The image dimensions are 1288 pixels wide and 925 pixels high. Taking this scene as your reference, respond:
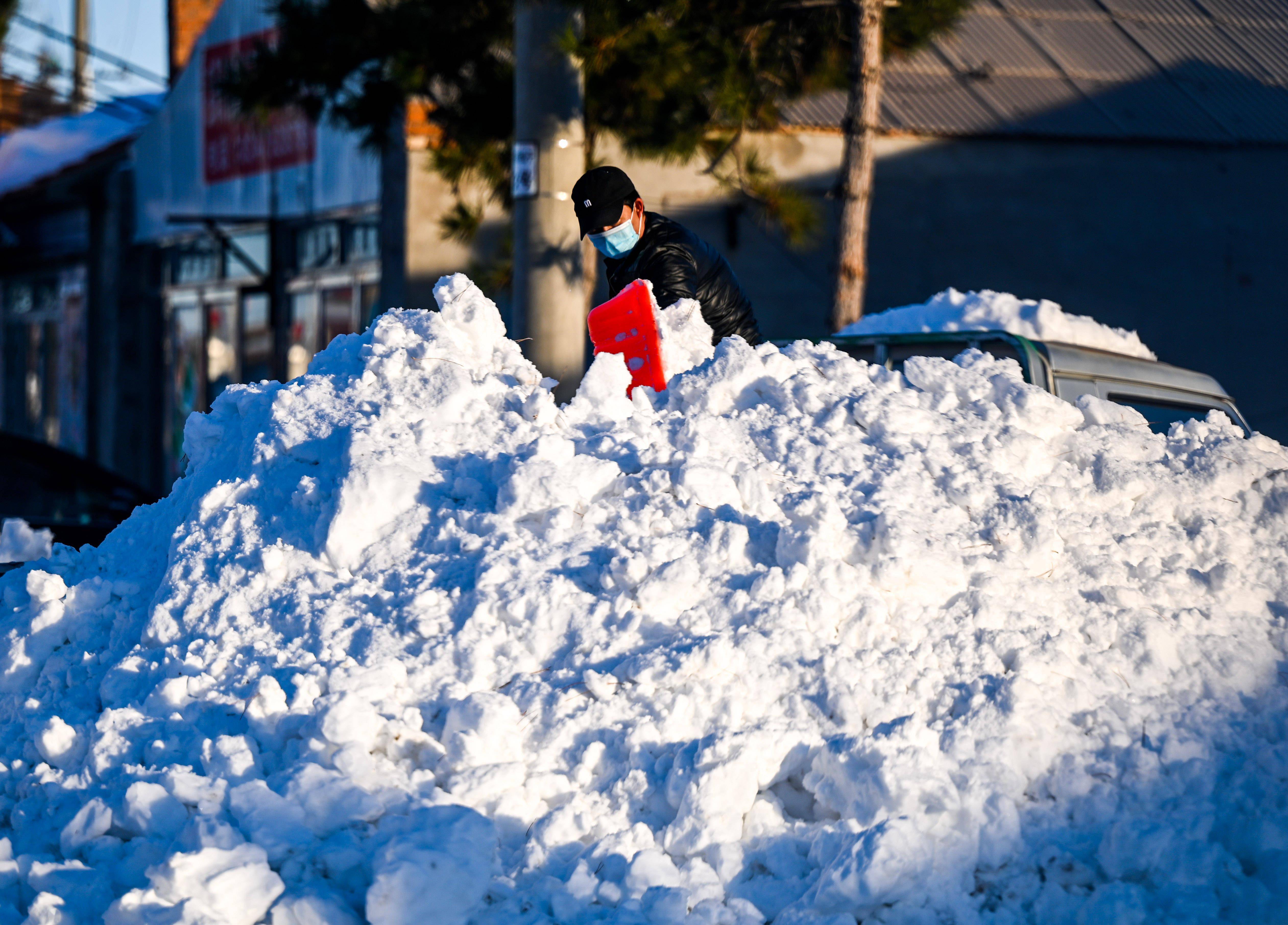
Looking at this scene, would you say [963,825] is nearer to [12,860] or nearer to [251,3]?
[12,860]

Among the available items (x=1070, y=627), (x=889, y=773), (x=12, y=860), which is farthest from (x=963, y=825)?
(x=12, y=860)

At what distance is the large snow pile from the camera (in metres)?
2.87

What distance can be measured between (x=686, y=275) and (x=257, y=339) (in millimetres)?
10912

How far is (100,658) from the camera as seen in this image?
368 cm

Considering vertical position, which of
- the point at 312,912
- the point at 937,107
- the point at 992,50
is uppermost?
the point at 992,50

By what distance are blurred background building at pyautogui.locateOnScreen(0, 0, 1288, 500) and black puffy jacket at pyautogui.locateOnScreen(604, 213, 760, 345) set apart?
404 centimetres

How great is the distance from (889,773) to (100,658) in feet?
7.19

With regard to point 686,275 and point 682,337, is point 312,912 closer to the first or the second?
point 682,337

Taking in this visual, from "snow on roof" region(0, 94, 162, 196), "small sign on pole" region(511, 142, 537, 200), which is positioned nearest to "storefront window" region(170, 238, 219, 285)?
"snow on roof" region(0, 94, 162, 196)

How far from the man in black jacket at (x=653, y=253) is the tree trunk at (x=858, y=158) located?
2896mm

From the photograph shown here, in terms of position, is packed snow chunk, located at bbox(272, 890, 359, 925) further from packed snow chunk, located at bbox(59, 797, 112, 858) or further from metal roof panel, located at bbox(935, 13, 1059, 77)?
metal roof panel, located at bbox(935, 13, 1059, 77)

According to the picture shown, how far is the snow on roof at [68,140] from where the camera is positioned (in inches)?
701

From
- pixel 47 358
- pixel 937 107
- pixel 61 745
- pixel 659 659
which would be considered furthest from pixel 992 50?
pixel 47 358

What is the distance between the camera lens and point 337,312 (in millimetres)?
12945
